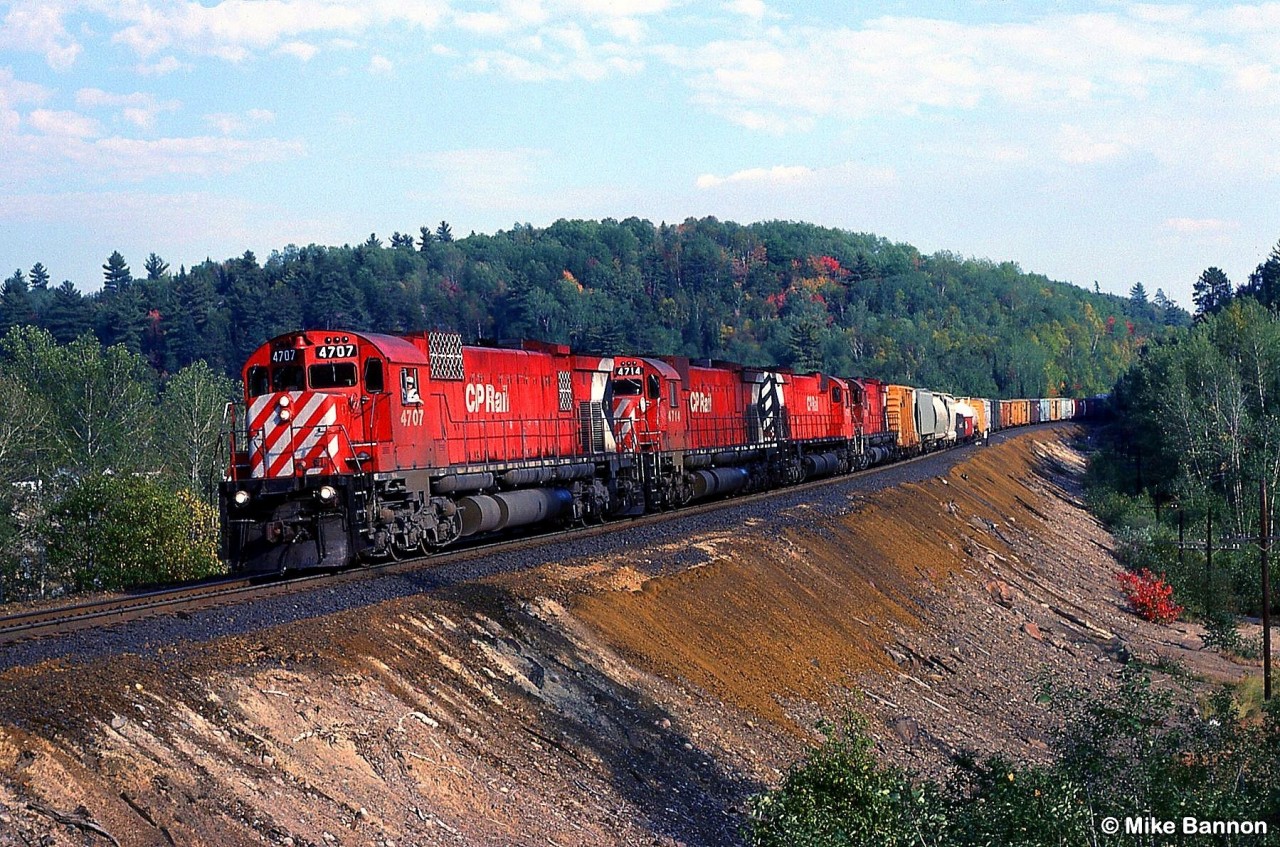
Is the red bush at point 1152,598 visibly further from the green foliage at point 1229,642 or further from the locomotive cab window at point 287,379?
the locomotive cab window at point 287,379

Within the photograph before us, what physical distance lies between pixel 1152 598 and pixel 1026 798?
2675 centimetres

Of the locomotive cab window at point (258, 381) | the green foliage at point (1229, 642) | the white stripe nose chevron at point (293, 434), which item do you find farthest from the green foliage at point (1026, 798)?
the green foliage at point (1229, 642)

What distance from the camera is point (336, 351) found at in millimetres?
19516

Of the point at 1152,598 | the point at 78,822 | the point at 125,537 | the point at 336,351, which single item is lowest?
the point at 1152,598

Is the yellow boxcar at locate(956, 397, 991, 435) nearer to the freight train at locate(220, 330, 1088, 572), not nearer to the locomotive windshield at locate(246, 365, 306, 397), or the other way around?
the freight train at locate(220, 330, 1088, 572)

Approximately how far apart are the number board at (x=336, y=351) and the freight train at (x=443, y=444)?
0.07 feet

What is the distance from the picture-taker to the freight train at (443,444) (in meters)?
18.5

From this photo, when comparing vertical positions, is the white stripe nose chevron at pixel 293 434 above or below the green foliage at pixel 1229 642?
above

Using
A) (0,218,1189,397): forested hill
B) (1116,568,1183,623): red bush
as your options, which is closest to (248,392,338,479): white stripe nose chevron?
(1116,568,1183,623): red bush

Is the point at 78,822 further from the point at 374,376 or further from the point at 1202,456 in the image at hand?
the point at 1202,456

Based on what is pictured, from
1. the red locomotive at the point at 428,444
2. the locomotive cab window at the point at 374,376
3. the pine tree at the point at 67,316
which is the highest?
the pine tree at the point at 67,316

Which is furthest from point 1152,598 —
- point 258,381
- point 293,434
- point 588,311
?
point 588,311

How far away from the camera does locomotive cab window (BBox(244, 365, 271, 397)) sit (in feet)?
65.0

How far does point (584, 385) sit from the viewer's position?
2875cm
